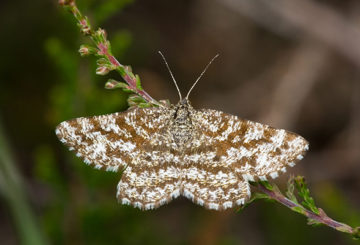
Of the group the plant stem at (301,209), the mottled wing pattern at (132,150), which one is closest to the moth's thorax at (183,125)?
the mottled wing pattern at (132,150)

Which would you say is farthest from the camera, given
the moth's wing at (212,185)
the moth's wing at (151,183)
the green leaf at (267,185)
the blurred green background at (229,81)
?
the blurred green background at (229,81)

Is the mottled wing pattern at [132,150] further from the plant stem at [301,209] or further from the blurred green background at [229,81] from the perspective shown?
the blurred green background at [229,81]

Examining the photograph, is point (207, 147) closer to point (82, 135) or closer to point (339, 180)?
point (82, 135)

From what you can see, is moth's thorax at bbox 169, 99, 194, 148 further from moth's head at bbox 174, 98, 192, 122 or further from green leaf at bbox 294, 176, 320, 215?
green leaf at bbox 294, 176, 320, 215

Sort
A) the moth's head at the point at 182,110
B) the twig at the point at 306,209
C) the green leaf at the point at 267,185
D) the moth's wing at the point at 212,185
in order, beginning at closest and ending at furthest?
the twig at the point at 306,209 → the green leaf at the point at 267,185 → the moth's wing at the point at 212,185 → the moth's head at the point at 182,110

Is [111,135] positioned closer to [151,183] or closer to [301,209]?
[151,183]

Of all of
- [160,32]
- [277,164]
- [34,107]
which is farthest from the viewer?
[160,32]

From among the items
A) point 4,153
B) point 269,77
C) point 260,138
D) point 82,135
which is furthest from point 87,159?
point 269,77
